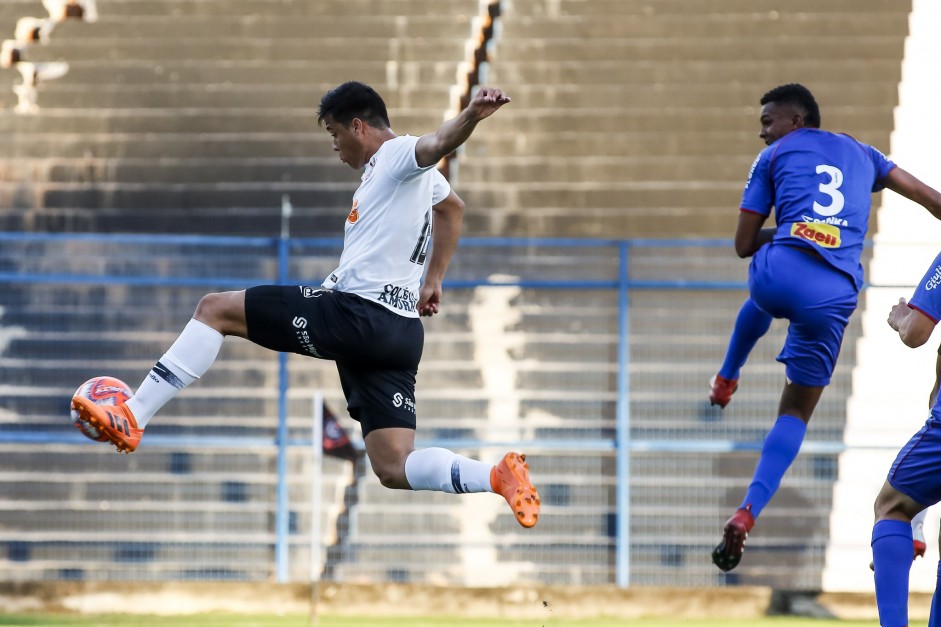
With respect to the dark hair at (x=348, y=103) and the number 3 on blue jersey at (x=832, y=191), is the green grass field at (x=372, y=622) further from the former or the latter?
the dark hair at (x=348, y=103)

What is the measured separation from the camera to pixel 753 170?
5.64m

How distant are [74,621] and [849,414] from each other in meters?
5.01

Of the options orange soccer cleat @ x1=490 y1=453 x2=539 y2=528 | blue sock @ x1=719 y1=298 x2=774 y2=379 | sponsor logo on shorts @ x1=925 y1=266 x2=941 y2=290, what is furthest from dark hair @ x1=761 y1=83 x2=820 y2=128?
orange soccer cleat @ x1=490 y1=453 x2=539 y2=528

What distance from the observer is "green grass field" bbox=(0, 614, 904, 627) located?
8133mm

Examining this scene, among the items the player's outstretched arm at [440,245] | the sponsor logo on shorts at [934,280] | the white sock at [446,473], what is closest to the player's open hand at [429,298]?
the player's outstretched arm at [440,245]

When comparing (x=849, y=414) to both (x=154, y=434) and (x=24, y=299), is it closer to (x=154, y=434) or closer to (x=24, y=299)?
(x=154, y=434)

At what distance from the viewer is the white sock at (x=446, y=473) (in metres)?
4.93

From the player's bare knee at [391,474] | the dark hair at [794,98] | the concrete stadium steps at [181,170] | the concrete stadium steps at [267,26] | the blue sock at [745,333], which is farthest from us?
the concrete stadium steps at [267,26]

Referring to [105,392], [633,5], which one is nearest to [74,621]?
[105,392]

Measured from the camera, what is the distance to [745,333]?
5930mm

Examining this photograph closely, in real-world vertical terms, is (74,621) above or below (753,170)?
below

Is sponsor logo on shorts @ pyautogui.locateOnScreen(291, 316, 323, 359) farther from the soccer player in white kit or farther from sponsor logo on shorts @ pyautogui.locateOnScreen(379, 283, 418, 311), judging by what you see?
sponsor logo on shorts @ pyautogui.locateOnScreen(379, 283, 418, 311)

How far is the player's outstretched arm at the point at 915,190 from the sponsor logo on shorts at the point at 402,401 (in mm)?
2120

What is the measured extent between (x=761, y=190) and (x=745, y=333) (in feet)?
2.23
